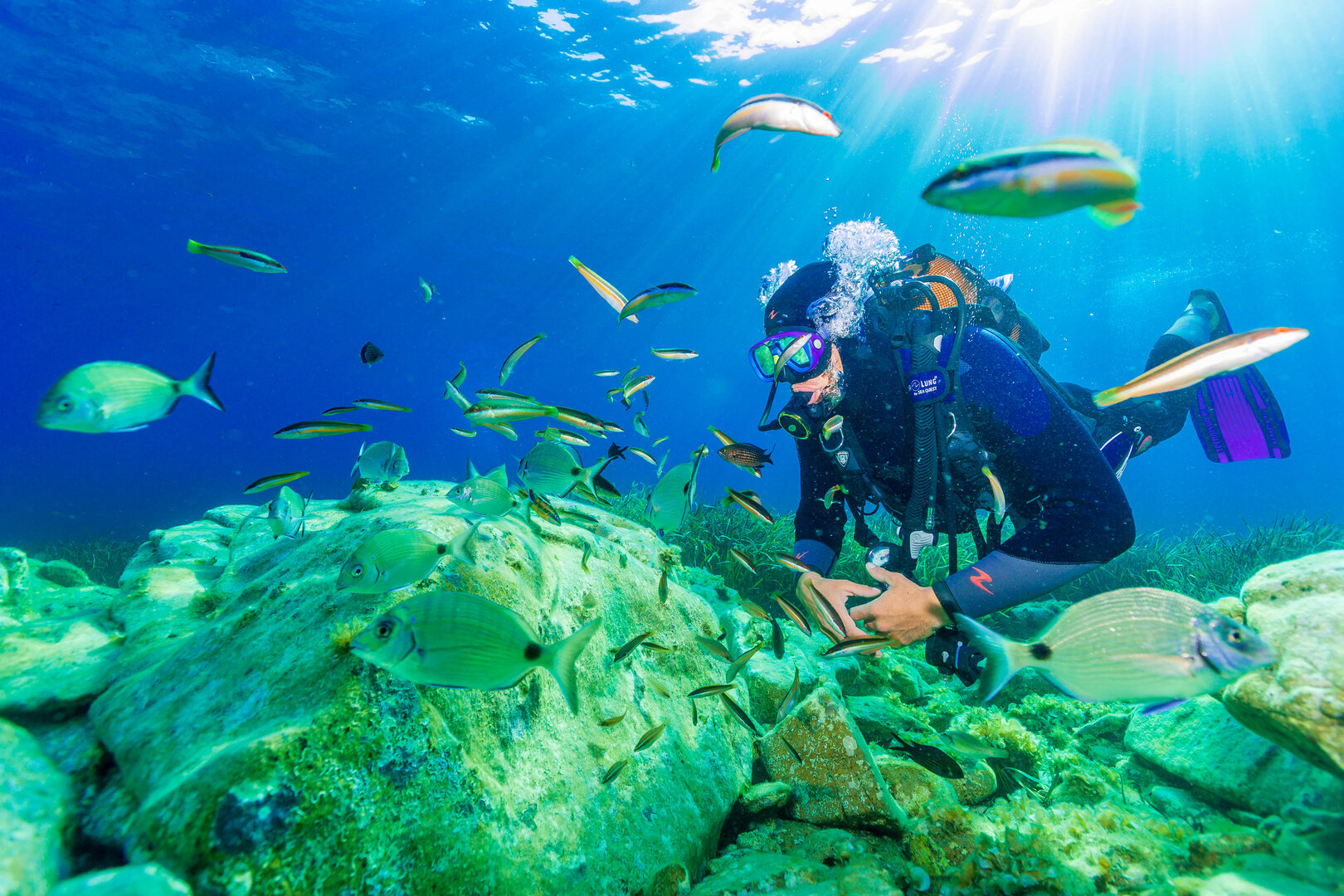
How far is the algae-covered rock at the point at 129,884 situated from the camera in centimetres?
103

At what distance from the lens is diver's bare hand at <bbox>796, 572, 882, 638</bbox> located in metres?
2.58

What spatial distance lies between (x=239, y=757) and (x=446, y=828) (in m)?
0.60

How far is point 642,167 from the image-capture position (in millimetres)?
21750

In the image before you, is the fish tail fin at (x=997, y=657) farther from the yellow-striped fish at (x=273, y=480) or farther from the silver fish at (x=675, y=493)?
the yellow-striped fish at (x=273, y=480)

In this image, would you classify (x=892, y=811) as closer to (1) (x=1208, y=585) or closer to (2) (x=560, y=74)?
(1) (x=1208, y=585)

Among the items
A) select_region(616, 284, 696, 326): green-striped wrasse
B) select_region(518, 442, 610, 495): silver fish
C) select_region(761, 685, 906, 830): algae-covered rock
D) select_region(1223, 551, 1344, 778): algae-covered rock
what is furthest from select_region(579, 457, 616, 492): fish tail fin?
select_region(1223, 551, 1344, 778): algae-covered rock

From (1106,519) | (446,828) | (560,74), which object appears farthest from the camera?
(560,74)

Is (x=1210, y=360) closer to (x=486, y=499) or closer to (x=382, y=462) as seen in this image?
(x=486, y=499)

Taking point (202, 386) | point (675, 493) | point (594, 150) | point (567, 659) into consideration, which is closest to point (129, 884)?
point (567, 659)

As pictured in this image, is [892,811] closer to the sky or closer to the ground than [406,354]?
closer to the ground

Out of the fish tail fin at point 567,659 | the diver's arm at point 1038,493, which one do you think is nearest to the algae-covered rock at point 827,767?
the diver's arm at point 1038,493

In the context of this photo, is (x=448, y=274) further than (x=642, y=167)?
Yes

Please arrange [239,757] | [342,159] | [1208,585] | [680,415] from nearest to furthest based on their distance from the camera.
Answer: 1. [239,757]
2. [1208,585]
3. [342,159]
4. [680,415]

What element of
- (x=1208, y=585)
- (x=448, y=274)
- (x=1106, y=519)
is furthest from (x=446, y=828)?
(x=448, y=274)
